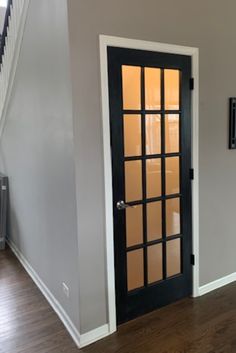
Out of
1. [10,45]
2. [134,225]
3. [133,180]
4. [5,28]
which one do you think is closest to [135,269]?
[134,225]

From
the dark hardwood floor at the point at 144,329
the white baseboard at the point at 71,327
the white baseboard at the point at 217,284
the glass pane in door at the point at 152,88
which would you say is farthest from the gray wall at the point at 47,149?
the white baseboard at the point at 217,284

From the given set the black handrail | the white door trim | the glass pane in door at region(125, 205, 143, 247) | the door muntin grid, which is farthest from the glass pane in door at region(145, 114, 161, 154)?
the black handrail

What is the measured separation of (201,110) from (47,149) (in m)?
1.39

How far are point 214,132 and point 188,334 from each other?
174 centimetres

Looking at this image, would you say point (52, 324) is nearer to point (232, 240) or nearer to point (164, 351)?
point (164, 351)

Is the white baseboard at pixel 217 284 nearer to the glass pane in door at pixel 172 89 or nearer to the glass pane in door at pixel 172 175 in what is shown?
the glass pane in door at pixel 172 175

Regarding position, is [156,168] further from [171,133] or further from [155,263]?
[155,263]

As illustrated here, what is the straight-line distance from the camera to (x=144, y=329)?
8.05ft

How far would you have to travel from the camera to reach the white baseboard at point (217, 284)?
2.97 metres

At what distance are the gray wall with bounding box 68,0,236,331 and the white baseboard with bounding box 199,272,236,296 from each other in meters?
0.05

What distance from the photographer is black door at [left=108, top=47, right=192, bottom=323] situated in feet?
7.70

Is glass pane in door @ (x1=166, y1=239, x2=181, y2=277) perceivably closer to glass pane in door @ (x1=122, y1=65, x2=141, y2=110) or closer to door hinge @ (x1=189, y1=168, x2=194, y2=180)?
door hinge @ (x1=189, y1=168, x2=194, y2=180)

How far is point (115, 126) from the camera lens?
229 centimetres

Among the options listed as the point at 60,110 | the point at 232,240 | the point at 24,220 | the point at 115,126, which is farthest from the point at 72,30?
the point at 232,240
